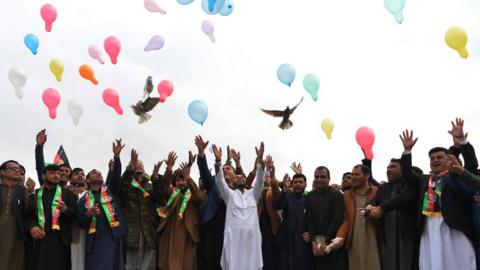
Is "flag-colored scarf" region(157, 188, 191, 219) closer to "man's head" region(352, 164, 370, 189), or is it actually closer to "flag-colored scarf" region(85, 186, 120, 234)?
"flag-colored scarf" region(85, 186, 120, 234)

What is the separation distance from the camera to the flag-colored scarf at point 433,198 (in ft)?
25.8

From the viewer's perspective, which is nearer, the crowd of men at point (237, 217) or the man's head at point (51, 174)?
the crowd of men at point (237, 217)

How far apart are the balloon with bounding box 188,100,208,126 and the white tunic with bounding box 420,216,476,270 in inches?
184

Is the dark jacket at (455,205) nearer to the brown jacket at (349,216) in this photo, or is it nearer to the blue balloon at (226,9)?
the brown jacket at (349,216)

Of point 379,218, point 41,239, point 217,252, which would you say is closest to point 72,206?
point 41,239

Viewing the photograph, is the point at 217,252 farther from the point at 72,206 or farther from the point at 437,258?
the point at 437,258

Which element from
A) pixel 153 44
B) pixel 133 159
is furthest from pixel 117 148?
pixel 153 44

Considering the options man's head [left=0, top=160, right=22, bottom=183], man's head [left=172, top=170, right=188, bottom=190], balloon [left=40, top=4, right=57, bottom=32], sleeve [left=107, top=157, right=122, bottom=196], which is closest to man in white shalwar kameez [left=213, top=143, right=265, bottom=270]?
man's head [left=172, top=170, right=188, bottom=190]

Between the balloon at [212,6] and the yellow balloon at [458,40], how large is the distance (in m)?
4.02

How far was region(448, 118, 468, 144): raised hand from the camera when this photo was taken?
25.2 ft

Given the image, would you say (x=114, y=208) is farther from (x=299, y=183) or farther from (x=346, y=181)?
(x=346, y=181)

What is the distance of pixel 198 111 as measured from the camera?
431 inches

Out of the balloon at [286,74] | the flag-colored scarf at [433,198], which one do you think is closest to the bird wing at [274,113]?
the balloon at [286,74]

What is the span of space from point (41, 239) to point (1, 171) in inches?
46.3
